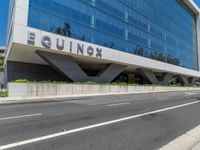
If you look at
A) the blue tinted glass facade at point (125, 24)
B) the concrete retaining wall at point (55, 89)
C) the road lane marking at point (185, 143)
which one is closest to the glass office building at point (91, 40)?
the blue tinted glass facade at point (125, 24)

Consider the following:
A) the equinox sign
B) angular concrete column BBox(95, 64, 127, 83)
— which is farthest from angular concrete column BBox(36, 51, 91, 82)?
angular concrete column BBox(95, 64, 127, 83)

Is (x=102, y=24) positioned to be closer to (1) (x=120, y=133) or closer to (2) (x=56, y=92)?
(2) (x=56, y=92)

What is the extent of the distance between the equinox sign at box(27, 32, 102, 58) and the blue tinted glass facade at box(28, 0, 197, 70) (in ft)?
4.63

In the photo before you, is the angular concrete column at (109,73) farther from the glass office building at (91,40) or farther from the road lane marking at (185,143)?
the road lane marking at (185,143)

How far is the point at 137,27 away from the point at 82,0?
17.0 meters

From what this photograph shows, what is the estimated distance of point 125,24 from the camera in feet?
128

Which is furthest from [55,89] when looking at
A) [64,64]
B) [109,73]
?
[109,73]

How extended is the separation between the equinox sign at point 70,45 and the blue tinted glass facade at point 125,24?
4.63ft

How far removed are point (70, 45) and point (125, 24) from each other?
17.6 metres

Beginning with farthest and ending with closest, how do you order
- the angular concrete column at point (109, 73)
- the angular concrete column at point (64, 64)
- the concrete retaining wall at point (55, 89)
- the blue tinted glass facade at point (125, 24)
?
the angular concrete column at point (109, 73) < the blue tinted glass facade at point (125, 24) < the angular concrete column at point (64, 64) < the concrete retaining wall at point (55, 89)

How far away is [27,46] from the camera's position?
21688 mm

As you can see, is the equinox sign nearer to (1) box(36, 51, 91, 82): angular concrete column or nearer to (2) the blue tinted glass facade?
(2) the blue tinted glass facade

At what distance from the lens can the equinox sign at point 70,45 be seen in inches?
845

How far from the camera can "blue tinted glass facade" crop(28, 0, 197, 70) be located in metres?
25.2
